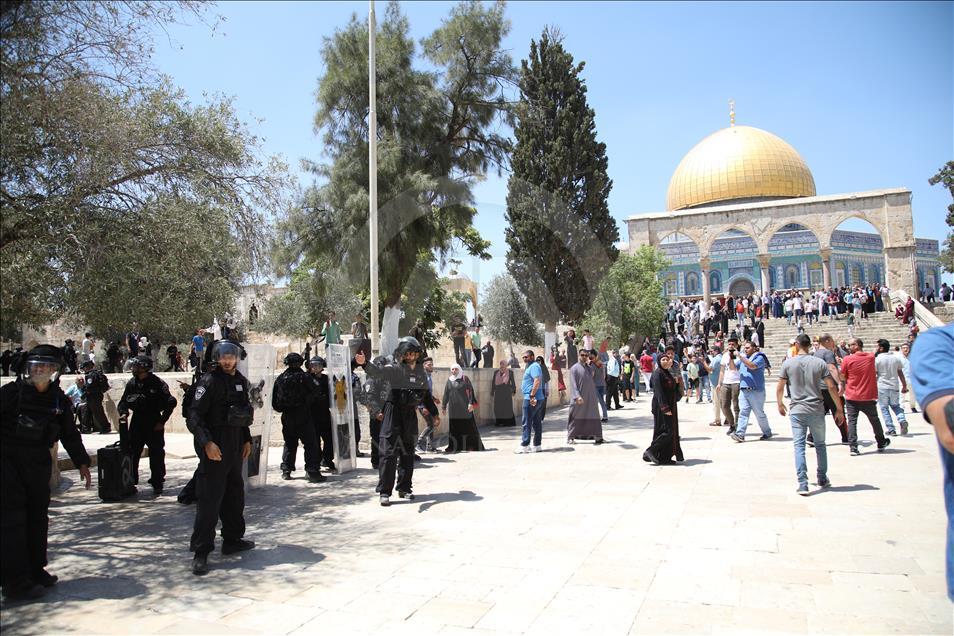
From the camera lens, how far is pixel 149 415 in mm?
7805

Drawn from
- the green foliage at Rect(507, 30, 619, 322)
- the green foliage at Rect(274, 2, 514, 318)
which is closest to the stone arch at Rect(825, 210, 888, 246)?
the green foliage at Rect(507, 30, 619, 322)

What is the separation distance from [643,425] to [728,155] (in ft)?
149

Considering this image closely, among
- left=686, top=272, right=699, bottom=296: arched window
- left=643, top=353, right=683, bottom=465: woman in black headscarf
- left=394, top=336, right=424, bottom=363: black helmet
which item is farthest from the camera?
left=686, top=272, right=699, bottom=296: arched window

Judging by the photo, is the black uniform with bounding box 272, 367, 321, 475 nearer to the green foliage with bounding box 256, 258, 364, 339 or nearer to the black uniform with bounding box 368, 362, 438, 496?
the black uniform with bounding box 368, 362, 438, 496

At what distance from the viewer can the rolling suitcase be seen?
7.41 metres

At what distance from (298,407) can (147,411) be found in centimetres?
171

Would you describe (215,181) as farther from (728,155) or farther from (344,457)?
(728,155)

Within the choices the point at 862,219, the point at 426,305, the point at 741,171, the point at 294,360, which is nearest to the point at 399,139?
the point at 294,360

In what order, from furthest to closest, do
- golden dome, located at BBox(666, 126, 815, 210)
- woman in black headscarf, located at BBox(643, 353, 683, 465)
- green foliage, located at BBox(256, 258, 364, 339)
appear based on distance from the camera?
golden dome, located at BBox(666, 126, 815, 210), green foliage, located at BBox(256, 258, 364, 339), woman in black headscarf, located at BBox(643, 353, 683, 465)

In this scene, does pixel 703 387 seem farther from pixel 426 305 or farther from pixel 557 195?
pixel 426 305

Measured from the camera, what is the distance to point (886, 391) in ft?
36.8

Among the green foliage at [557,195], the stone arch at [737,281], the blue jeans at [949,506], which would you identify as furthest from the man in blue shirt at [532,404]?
the stone arch at [737,281]

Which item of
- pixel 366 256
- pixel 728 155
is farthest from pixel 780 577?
pixel 728 155

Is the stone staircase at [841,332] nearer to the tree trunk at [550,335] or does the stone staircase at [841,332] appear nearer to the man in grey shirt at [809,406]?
the tree trunk at [550,335]
